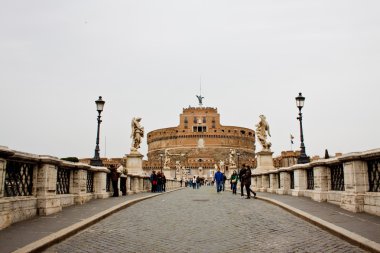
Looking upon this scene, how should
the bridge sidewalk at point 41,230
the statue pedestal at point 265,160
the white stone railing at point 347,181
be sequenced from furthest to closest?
the statue pedestal at point 265,160 → the white stone railing at point 347,181 → the bridge sidewalk at point 41,230

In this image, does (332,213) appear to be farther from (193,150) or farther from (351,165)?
(193,150)

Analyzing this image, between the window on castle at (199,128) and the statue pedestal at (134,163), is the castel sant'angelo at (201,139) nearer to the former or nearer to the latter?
the window on castle at (199,128)

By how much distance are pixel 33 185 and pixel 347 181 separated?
24.9 feet

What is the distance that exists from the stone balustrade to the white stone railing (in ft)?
23.9

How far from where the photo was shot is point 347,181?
9.39 m

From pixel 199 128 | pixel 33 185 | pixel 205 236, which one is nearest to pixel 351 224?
pixel 205 236

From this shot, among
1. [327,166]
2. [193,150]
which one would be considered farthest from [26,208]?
[193,150]

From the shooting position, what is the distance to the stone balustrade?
7.07 meters

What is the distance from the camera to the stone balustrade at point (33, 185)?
707 cm

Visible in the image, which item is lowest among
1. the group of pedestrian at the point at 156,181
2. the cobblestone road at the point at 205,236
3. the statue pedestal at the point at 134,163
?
the cobblestone road at the point at 205,236

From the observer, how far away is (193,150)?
379 ft

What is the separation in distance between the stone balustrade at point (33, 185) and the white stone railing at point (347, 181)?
730 cm

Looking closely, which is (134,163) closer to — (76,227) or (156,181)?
(156,181)

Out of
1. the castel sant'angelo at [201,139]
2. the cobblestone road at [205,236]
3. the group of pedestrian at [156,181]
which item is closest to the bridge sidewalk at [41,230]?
the cobblestone road at [205,236]
